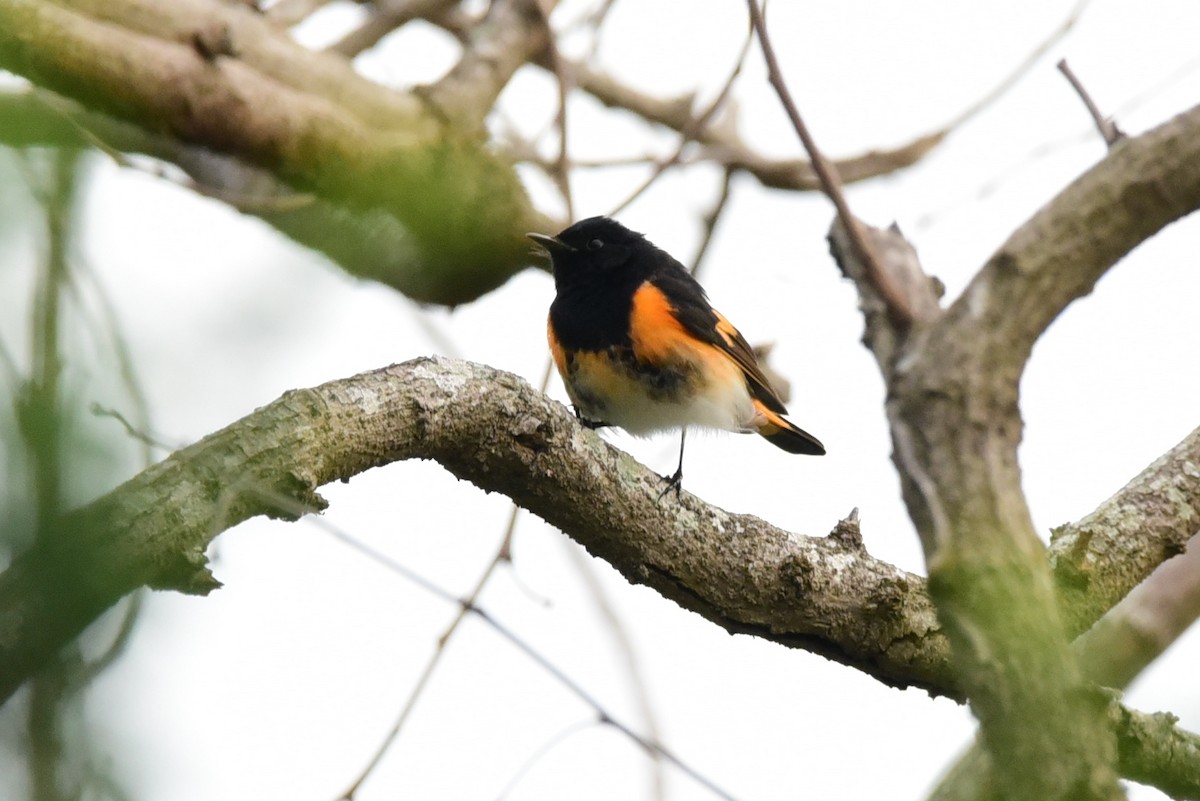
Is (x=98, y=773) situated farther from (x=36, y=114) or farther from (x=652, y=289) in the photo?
(x=652, y=289)

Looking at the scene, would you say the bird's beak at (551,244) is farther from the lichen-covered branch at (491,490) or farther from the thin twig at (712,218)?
the lichen-covered branch at (491,490)

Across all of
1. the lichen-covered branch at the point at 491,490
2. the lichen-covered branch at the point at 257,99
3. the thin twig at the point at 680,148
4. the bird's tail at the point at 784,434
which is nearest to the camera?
the lichen-covered branch at the point at 491,490

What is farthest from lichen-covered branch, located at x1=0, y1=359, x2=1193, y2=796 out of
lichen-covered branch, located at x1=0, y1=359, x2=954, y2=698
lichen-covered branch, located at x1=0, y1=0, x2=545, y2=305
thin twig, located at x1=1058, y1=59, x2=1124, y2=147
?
thin twig, located at x1=1058, y1=59, x2=1124, y2=147

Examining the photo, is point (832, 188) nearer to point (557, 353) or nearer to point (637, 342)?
point (637, 342)

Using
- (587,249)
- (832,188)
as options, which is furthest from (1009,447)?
(587,249)

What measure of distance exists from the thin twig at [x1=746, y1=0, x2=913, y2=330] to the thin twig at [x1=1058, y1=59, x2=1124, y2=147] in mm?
618

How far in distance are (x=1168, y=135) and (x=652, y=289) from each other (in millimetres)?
2302

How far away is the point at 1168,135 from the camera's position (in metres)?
2.75

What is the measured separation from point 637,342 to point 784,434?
137 centimetres

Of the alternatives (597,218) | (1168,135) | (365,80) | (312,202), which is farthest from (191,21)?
(1168,135)

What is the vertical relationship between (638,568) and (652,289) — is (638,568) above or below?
below

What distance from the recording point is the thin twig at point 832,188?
111 inches

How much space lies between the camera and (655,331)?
14.8ft

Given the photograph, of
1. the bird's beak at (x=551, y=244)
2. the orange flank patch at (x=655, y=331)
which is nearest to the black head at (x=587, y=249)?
the bird's beak at (x=551, y=244)
